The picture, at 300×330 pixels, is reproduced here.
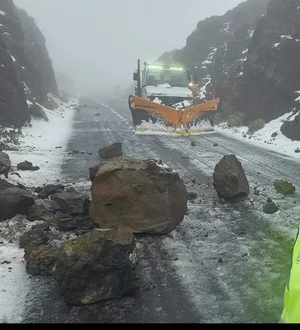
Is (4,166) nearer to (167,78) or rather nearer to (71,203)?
(71,203)

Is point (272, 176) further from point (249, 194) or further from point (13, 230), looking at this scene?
point (13, 230)

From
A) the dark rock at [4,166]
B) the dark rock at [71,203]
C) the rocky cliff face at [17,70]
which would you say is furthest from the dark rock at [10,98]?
the dark rock at [71,203]

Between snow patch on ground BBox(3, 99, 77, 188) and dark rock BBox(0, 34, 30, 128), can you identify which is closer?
snow patch on ground BBox(3, 99, 77, 188)

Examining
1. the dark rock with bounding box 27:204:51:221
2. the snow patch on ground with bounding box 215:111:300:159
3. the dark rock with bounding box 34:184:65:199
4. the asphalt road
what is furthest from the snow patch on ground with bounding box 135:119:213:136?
the dark rock with bounding box 27:204:51:221

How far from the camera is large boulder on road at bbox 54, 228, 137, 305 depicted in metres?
4.05

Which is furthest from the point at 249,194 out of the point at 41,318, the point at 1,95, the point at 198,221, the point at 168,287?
the point at 1,95

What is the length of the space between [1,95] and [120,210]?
12.8m

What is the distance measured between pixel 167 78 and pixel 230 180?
38.1ft

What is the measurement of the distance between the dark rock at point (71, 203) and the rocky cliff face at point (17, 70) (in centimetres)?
1040

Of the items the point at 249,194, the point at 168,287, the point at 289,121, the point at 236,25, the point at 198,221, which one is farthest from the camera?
the point at 236,25

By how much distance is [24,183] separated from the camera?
27.0 ft

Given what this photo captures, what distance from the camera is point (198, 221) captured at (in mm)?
6363

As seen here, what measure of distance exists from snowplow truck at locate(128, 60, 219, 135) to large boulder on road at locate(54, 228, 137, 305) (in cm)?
1220

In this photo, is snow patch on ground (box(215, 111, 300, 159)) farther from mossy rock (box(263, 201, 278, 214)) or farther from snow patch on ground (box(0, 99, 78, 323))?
snow patch on ground (box(0, 99, 78, 323))
